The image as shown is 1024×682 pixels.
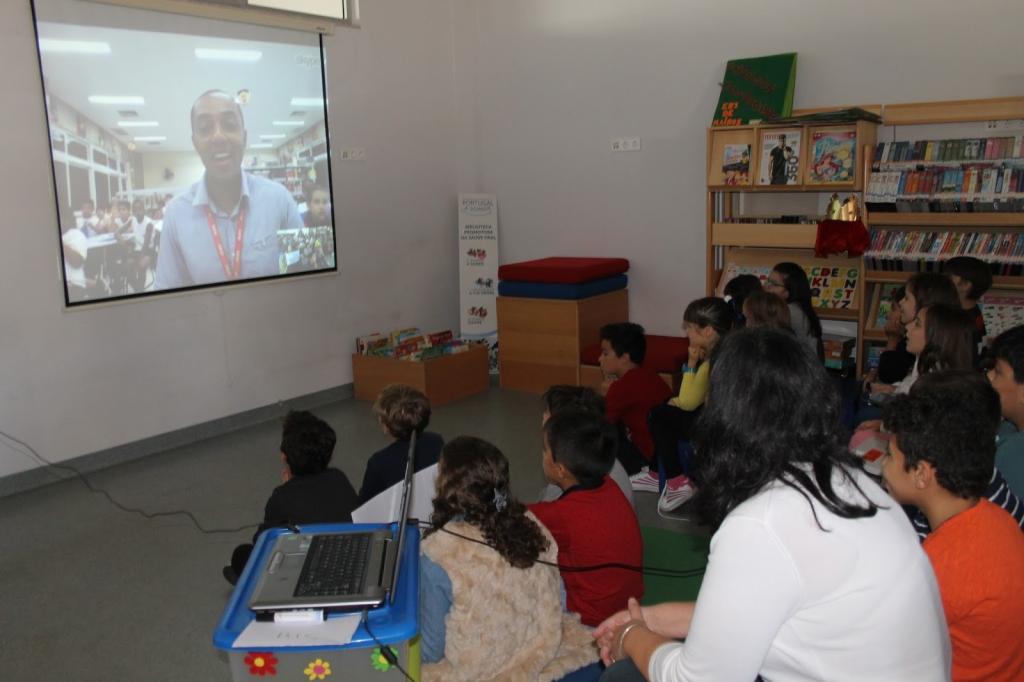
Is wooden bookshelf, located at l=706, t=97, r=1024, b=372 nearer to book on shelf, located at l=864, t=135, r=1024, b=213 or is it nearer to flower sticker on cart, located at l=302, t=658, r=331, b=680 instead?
book on shelf, located at l=864, t=135, r=1024, b=213

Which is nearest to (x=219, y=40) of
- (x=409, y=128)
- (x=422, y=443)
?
(x=409, y=128)

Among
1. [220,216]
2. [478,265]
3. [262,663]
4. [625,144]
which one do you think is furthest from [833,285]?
[262,663]

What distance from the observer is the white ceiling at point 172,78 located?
493 centimetres

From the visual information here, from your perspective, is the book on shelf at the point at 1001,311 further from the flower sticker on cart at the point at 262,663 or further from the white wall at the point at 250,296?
the flower sticker on cart at the point at 262,663

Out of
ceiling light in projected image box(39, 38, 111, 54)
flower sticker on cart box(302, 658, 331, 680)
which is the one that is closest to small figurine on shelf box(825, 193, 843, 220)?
ceiling light in projected image box(39, 38, 111, 54)

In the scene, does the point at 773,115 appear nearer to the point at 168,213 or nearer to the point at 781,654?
the point at 168,213

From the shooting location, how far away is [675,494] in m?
4.32

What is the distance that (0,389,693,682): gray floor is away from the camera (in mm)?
3199

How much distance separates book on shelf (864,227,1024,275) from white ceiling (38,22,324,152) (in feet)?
12.5

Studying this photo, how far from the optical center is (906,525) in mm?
1504

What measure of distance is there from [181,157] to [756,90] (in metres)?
3.65

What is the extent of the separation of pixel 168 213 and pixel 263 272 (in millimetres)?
777

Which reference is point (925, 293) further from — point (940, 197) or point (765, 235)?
→ point (765, 235)

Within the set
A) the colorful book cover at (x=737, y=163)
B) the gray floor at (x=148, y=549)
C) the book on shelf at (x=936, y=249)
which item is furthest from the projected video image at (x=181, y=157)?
Result: the book on shelf at (x=936, y=249)
